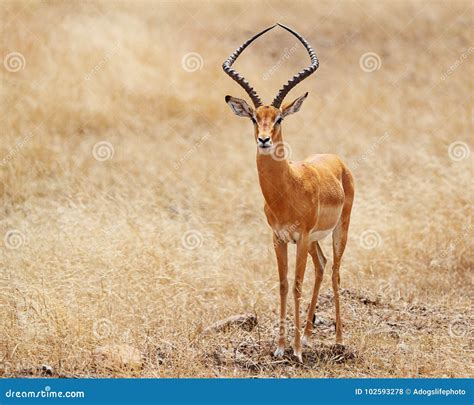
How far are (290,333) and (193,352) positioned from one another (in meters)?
1.30

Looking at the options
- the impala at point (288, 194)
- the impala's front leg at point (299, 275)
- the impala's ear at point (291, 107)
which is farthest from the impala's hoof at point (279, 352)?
the impala's ear at point (291, 107)

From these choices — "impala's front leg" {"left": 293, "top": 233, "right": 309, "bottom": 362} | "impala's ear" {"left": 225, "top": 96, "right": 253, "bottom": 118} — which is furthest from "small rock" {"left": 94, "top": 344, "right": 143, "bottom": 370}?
"impala's ear" {"left": 225, "top": 96, "right": 253, "bottom": 118}

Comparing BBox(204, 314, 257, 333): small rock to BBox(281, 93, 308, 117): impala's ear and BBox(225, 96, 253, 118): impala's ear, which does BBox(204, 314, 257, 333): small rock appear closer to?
BBox(225, 96, 253, 118): impala's ear

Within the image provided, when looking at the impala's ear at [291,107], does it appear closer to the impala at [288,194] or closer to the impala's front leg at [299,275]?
the impala at [288,194]

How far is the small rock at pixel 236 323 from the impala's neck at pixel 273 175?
5.48 feet

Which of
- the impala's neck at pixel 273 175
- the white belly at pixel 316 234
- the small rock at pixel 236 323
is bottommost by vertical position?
the small rock at pixel 236 323

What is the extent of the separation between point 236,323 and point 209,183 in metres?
6.81

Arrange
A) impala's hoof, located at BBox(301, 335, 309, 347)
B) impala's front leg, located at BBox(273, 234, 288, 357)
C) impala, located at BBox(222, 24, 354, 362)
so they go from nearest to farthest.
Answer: impala, located at BBox(222, 24, 354, 362)
impala's front leg, located at BBox(273, 234, 288, 357)
impala's hoof, located at BBox(301, 335, 309, 347)

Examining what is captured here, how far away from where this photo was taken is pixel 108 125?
57.2 feet

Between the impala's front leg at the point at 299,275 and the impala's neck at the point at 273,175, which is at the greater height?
the impala's neck at the point at 273,175

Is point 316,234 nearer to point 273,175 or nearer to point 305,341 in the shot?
point 273,175

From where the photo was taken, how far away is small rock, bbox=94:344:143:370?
7.62 m

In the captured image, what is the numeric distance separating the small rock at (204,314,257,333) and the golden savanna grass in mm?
132

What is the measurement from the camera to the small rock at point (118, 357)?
7.62 meters
